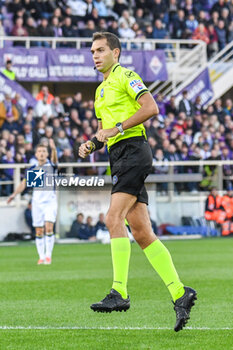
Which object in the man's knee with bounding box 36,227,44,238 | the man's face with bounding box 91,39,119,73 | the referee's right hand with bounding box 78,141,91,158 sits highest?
the man's face with bounding box 91,39,119,73

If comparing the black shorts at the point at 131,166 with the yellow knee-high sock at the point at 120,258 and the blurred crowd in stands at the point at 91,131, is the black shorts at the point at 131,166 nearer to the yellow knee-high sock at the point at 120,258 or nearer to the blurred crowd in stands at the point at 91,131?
the yellow knee-high sock at the point at 120,258

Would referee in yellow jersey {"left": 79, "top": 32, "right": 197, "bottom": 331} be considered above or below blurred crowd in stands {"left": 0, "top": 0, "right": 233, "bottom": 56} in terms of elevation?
below

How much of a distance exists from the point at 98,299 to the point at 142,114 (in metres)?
3.38

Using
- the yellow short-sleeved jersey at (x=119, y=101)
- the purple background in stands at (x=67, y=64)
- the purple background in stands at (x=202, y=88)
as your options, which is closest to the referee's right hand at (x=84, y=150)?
the yellow short-sleeved jersey at (x=119, y=101)

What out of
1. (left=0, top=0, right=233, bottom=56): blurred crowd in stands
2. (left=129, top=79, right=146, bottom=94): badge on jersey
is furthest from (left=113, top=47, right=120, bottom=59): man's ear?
(left=0, top=0, right=233, bottom=56): blurred crowd in stands

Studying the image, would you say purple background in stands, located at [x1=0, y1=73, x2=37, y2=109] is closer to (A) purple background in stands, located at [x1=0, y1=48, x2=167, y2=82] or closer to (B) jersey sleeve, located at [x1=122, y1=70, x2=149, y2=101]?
(A) purple background in stands, located at [x1=0, y1=48, x2=167, y2=82]

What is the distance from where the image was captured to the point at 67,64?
25.7 m

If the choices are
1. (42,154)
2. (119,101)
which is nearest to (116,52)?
(119,101)

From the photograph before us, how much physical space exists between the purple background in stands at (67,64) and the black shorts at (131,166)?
17603 mm

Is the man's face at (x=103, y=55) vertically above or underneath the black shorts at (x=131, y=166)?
above

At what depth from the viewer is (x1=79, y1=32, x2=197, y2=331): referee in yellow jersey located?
6.75m

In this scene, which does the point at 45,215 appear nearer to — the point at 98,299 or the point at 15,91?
the point at 98,299

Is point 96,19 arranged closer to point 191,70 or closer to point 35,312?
point 191,70

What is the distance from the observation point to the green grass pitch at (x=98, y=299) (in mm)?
6473
